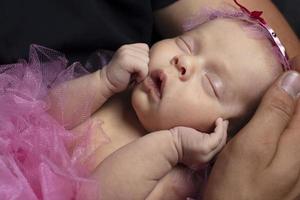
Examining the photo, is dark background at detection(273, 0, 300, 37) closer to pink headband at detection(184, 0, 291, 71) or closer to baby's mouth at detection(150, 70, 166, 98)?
pink headband at detection(184, 0, 291, 71)

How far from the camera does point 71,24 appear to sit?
3.48ft

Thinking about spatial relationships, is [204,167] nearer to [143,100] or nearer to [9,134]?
[143,100]

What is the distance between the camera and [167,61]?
0.98m

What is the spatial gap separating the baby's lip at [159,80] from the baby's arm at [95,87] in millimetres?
16

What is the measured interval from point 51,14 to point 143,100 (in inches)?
9.8

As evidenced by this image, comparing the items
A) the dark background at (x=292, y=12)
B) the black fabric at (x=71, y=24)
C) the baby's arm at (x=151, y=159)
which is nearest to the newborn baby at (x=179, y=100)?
the baby's arm at (x=151, y=159)

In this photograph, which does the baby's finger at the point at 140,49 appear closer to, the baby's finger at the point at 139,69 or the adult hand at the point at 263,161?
the baby's finger at the point at 139,69

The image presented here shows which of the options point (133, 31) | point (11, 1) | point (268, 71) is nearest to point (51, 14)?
point (11, 1)

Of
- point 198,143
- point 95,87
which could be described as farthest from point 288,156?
point 95,87

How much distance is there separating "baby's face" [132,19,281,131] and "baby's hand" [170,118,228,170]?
28mm

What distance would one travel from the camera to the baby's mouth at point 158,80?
964 mm

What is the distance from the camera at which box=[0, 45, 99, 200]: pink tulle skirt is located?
847mm

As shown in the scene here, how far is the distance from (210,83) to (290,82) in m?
0.13

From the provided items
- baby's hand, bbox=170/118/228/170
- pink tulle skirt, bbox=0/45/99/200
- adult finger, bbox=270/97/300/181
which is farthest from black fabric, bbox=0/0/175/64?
adult finger, bbox=270/97/300/181
